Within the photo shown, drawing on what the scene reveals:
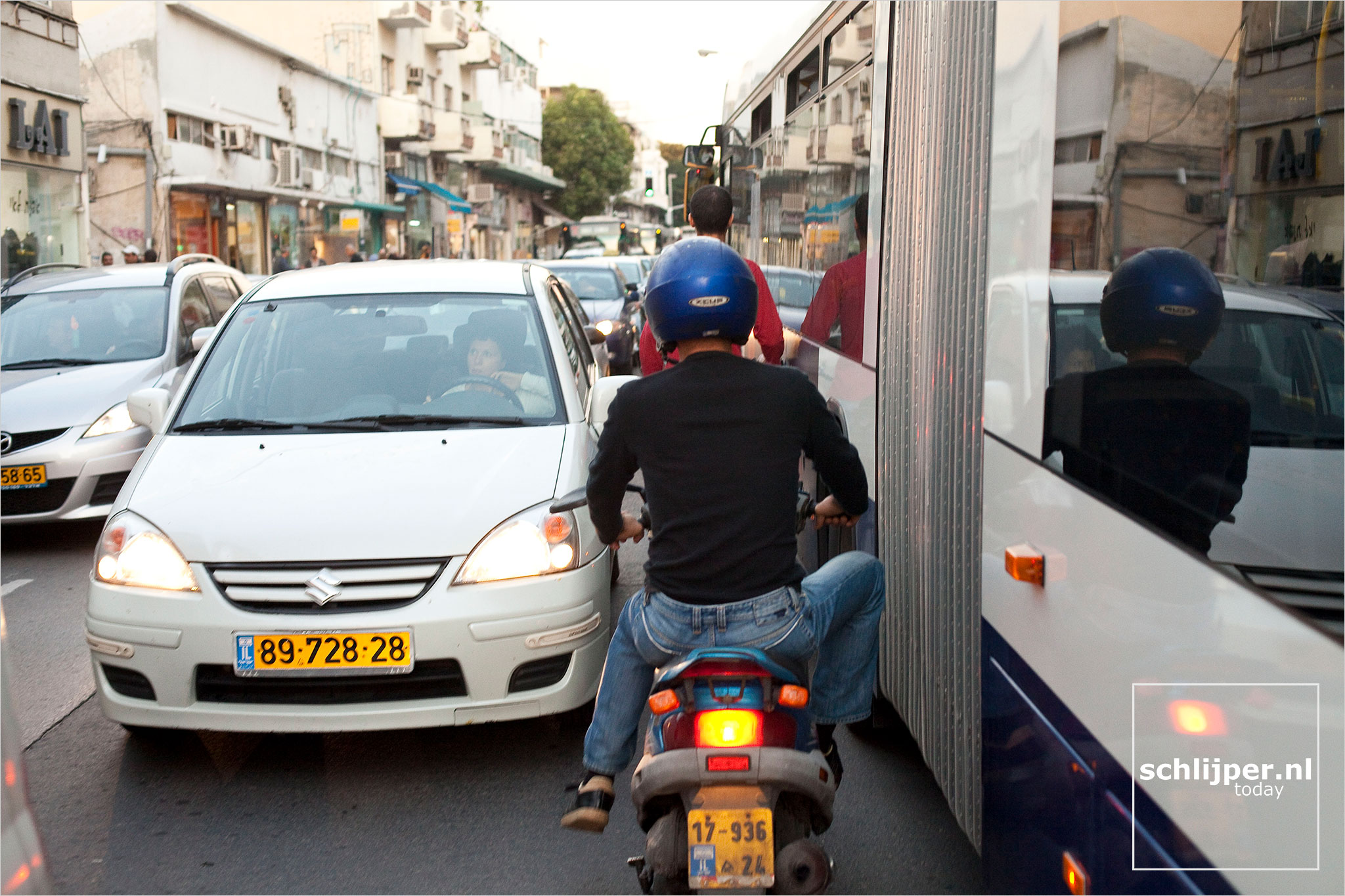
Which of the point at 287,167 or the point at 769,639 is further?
the point at 287,167

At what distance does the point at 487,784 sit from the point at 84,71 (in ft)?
95.8

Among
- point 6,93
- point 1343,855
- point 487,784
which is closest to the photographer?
point 1343,855

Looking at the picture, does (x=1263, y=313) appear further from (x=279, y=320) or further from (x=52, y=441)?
(x=52, y=441)

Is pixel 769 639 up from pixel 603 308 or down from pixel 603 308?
down

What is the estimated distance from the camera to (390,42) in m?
48.7

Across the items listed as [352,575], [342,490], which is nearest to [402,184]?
[342,490]

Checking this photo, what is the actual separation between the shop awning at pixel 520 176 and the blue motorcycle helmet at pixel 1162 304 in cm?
5876

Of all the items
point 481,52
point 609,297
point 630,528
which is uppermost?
point 481,52

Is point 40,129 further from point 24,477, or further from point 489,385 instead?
point 489,385

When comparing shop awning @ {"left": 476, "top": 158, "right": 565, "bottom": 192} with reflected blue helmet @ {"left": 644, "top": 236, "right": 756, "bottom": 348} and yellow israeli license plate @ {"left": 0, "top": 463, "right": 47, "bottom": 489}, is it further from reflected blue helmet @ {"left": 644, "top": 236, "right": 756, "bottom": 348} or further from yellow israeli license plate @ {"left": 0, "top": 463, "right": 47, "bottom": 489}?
reflected blue helmet @ {"left": 644, "top": 236, "right": 756, "bottom": 348}

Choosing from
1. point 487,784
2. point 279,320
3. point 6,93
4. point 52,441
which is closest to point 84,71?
point 6,93

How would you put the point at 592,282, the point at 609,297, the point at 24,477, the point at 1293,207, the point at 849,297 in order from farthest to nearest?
the point at 592,282 < the point at 609,297 < the point at 24,477 < the point at 849,297 < the point at 1293,207

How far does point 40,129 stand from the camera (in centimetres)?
2272

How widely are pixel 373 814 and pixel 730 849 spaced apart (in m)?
1.73
